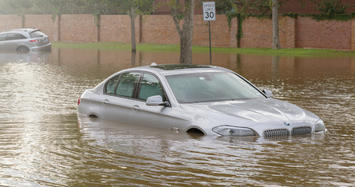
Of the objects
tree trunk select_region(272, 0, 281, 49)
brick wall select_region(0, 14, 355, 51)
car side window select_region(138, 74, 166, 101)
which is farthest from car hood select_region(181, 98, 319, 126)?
tree trunk select_region(272, 0, 281, 49)

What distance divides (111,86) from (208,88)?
5.72ft

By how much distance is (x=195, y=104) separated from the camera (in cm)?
796

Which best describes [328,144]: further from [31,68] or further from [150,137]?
[31,68]

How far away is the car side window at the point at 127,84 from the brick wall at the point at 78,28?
45389 millimetres

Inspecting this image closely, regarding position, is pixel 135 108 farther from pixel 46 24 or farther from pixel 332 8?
pixel 46 24

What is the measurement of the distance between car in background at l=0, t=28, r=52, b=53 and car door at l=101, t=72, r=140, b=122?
2894cm

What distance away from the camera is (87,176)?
6.04m

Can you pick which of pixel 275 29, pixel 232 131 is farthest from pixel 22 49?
pixel 232 131

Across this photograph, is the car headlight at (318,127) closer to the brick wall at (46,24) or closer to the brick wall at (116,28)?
the brick wall at (116,28)

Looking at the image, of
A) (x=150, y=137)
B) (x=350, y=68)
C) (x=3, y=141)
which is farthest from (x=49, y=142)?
(x=350, y=68)

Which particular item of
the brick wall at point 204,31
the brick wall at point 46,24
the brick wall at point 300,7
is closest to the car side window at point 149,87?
the brick wall at point 204,31

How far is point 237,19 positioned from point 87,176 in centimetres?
3844

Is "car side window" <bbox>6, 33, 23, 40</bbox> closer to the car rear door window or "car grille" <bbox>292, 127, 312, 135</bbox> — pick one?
the car rear door window

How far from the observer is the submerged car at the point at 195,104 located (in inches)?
293
